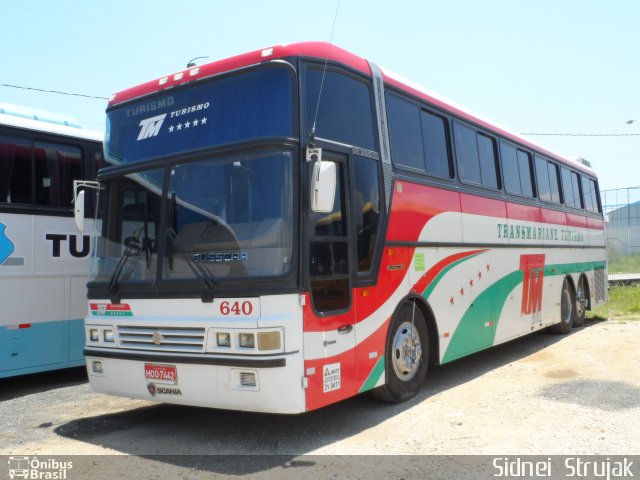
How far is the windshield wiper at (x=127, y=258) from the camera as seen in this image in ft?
19.7

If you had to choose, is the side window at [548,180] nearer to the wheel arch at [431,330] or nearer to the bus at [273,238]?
the bus at [273,238]

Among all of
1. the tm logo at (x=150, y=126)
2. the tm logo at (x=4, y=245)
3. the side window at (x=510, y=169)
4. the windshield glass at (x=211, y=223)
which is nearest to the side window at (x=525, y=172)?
the side window at (x=510, y=169)

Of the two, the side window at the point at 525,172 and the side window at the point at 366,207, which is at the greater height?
the side window at the point at 525,172

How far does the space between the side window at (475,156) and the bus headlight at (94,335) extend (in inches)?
192

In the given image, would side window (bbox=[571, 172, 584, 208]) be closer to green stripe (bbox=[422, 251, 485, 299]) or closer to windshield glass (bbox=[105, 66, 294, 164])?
green stripe (bbox=[422, 251, 485, 299])

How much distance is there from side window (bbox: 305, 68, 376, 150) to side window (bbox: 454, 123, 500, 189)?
89.8 inches

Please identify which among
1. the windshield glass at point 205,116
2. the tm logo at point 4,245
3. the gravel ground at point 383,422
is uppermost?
the windshield glass at point 205,116

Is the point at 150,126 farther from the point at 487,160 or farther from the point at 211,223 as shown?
the point at 487,160

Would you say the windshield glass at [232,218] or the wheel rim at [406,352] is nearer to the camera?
the windshield glass at [232,218]

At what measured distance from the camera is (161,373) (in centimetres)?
568

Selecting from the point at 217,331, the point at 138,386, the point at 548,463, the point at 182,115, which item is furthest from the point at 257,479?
the point at 182,115

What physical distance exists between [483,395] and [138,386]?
391 centimetres

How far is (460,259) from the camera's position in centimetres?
812

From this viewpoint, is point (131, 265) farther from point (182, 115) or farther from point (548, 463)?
point (548, 463)
